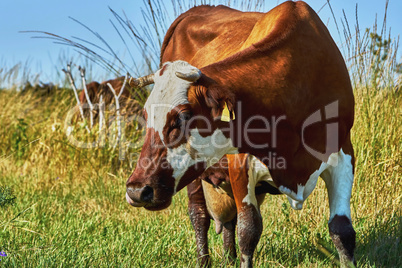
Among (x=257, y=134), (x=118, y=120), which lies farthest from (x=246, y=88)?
(x=118, y=120)

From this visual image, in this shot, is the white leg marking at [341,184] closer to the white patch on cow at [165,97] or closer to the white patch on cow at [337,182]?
the white patch on cow at [337,182]

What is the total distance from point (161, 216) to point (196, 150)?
218cm

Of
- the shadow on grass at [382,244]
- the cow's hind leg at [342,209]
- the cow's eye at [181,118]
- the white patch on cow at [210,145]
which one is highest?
the cow's eye at [181,118]

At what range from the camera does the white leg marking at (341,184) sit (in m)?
3.33

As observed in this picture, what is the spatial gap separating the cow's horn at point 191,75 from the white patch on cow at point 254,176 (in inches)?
29.2

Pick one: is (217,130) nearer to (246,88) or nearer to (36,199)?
(246,88)

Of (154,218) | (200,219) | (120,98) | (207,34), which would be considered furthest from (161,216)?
(120,98)

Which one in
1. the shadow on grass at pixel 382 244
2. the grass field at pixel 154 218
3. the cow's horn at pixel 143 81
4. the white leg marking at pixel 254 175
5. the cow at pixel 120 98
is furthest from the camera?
the cow at pixel 120 98

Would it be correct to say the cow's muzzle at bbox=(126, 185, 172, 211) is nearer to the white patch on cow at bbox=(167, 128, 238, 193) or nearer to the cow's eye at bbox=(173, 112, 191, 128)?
the white patch on cow at bbox=(167, 128, 238, 193)

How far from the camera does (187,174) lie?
284cm

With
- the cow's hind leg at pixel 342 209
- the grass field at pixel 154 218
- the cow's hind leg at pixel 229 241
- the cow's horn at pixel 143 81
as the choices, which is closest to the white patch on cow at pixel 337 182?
the cow's hind leg at pixel 342 209

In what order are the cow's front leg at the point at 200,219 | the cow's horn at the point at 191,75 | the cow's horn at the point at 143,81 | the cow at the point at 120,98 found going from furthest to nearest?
the cow at the point at 120,98 → the cow's front leg at the point at 200,219 → the cow's horn at the point at 143,81 → the cow's horn at the point at 191,75

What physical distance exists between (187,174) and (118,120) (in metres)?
3.76

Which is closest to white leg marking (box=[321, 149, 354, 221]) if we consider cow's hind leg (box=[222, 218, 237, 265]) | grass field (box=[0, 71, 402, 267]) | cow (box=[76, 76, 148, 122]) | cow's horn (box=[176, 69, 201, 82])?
grass field (box=[0, 71, 402, 267])
